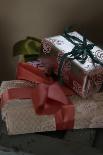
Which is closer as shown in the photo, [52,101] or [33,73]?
[52,101]

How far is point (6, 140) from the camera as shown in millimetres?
824

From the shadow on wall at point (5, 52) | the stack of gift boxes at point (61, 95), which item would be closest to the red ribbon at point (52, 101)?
the stack of gift boxes at point (61, 95)

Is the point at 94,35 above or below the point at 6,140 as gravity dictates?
above

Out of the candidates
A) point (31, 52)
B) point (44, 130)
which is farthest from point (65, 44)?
point (44, 130)

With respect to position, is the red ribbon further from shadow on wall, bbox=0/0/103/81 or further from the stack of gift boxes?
shadow on wall, bbox=0/0/103/81

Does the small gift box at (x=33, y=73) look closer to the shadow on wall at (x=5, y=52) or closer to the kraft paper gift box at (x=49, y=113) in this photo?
the kraft paper gift box at (x=49, y=113)

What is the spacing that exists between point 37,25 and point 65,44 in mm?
308

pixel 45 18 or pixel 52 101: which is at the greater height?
pixel 45 18

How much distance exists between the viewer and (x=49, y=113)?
2.69 feet

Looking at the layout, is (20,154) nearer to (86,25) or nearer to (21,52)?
(21,52)

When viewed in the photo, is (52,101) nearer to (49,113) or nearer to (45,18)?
(49,113)

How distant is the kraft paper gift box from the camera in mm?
817

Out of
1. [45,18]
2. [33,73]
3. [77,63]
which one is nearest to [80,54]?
[77,63]

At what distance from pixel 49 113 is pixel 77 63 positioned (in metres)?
0.16
